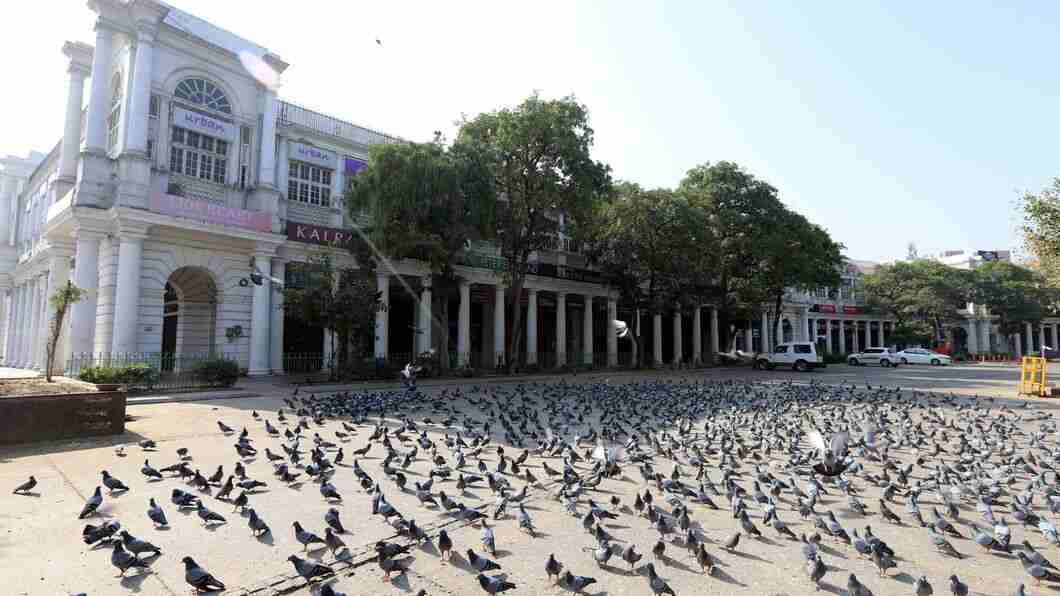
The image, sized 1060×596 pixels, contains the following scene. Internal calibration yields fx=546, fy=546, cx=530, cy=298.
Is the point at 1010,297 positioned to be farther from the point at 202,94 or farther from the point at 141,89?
the point at 141,89

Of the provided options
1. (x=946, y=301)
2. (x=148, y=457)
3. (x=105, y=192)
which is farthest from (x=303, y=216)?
(x=946, y=301)

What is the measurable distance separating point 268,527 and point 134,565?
3.91 ft

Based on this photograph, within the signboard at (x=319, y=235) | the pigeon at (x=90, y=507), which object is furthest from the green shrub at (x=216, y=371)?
the pigeon at (x=90, y=507)

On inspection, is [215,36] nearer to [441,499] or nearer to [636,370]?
[441,499]

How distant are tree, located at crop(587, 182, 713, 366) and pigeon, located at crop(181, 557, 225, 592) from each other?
26782mm

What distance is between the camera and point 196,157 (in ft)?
76.9

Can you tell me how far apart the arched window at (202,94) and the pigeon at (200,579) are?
24.8 meters

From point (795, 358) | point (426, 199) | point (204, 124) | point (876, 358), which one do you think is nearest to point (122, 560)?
point (426, 199)

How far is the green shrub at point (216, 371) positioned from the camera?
18219 mm

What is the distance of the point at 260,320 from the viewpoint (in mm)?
23500

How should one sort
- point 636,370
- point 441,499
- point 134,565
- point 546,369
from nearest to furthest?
point 134,565 < point 441,499 < point 546,369 < point 636,370

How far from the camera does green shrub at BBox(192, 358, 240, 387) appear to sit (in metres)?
18.2

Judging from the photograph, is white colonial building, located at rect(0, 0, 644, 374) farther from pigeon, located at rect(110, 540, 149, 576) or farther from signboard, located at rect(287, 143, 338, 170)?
pigeon, located at rect(110, 540, 149, 576)

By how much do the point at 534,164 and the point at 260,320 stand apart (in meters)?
14.3
